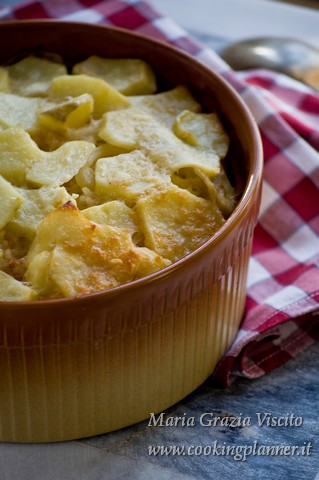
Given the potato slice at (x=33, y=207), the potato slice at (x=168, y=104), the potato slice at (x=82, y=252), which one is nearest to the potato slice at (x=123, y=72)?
the potato slice at (x=168, y=104)

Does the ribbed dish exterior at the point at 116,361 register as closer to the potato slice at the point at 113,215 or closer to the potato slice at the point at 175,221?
the potato slice at the point at 175,221

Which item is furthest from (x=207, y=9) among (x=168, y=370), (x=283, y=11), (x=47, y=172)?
(x=168, y=370)

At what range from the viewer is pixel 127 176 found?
1.93 m

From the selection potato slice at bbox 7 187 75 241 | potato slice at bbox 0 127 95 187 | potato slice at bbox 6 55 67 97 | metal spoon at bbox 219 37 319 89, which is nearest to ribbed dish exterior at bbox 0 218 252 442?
potato slice at bbox 7 187 75 241

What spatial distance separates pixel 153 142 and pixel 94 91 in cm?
24

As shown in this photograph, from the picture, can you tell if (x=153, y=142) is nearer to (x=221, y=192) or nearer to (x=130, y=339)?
(x=221, y=192)

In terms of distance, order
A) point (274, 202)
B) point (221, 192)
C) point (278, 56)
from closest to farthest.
Result: point (221, 192) < point (274, 202) < point (278, 56)

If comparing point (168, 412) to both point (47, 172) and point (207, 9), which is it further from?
point (207, 9)

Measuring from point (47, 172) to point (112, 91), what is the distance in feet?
1.18

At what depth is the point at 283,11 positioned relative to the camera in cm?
364

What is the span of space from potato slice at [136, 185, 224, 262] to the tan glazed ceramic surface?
3.1 inches

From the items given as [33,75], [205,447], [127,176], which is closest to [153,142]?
[127,176]

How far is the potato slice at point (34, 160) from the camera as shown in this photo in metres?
1.91

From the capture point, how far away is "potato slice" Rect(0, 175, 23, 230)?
5.89ft
